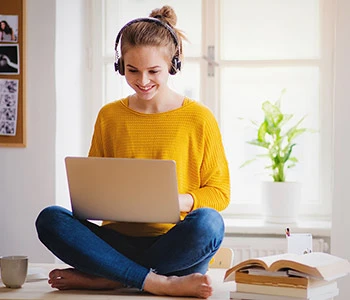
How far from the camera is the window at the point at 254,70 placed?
11.5 ft

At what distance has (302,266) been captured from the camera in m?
2.00

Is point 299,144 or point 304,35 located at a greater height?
point 304,35

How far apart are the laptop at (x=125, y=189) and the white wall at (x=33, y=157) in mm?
1132

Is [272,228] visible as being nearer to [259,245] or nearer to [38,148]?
[259,245]

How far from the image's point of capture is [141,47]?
233cm

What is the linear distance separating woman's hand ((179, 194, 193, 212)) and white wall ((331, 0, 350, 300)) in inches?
41.4

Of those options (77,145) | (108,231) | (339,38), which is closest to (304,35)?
(339,38)

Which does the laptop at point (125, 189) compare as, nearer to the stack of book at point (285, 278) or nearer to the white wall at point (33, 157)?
the stack of book at point (285, 278)

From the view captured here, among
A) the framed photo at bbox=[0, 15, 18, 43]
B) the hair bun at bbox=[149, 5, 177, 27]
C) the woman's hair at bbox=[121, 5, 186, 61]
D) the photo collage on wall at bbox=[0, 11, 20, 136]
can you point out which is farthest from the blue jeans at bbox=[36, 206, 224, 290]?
the framed photo at bbox=[0, 15, 18, 43]

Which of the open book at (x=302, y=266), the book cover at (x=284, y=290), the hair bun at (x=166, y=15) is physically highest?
the hair bun at (x=166, y=15)

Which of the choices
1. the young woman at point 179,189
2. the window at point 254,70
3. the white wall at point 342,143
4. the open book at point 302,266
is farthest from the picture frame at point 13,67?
the open book at point 302,266

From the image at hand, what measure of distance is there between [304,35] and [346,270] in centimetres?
162

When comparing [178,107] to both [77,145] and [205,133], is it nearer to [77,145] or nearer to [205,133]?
[205,133]

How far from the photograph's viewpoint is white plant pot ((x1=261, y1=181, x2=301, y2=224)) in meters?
3.36
